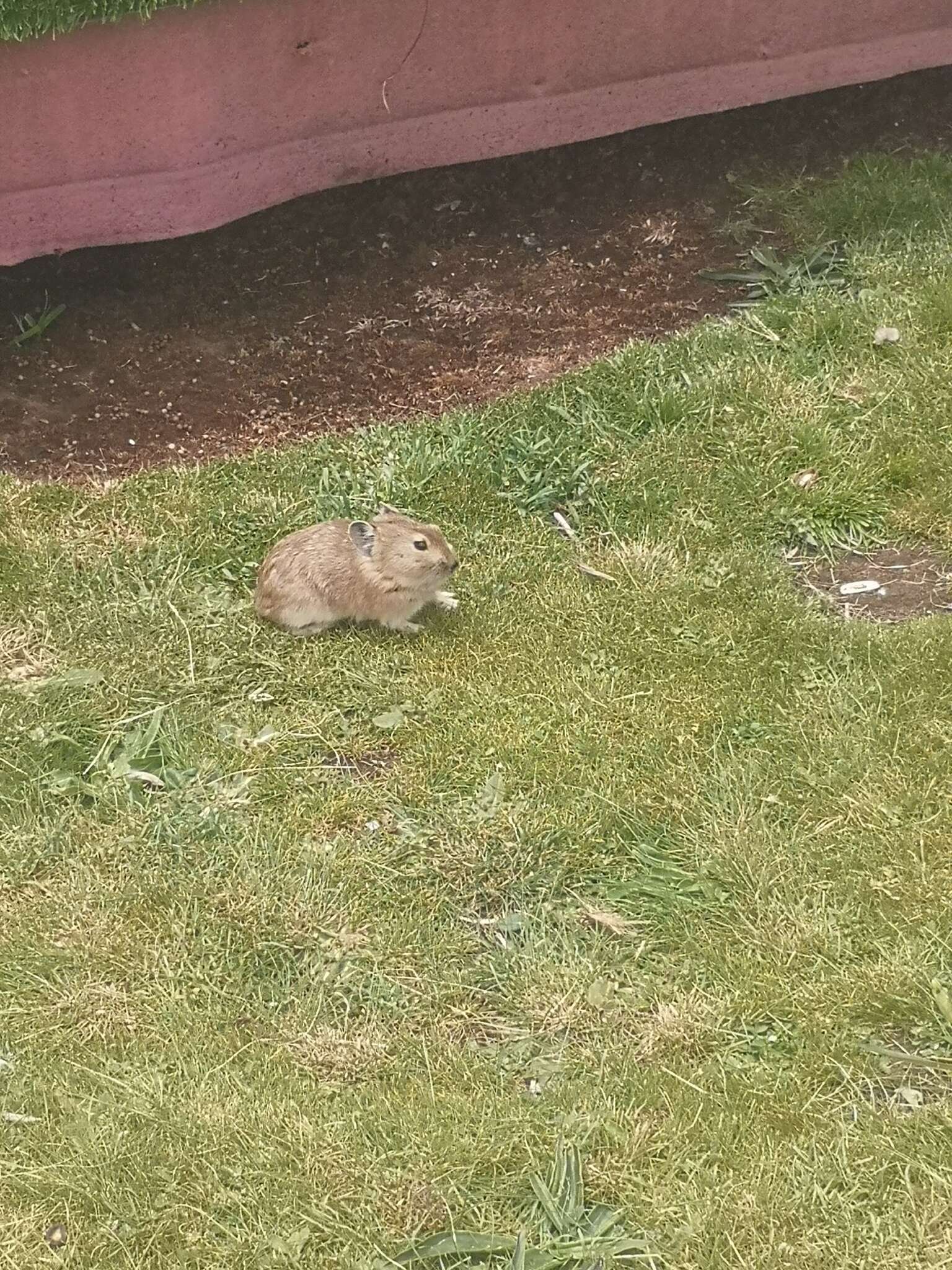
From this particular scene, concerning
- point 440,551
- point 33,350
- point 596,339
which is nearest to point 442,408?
point 596,339

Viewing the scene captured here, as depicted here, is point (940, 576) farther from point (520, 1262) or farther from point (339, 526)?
point (520, 1262)

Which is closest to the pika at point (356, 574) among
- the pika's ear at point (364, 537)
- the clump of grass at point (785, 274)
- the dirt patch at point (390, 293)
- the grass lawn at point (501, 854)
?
the pika's ear at point (364, 537)

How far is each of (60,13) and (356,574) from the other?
280cm

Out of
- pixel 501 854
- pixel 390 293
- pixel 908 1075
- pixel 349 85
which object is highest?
pixel 349 85

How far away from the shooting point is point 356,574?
14.2 feet

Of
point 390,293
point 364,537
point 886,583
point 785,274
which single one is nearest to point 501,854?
point 364,537

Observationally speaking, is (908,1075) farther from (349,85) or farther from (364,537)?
(349,85)

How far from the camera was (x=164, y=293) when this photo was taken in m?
6.05

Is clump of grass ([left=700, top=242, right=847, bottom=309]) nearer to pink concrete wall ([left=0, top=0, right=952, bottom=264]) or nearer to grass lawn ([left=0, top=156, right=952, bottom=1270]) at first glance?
grass lawn ([left=0, top=156, right=952, bottom=1270])

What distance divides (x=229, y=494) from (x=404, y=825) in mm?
1777

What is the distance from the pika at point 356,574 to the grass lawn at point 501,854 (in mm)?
120

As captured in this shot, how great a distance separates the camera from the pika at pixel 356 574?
4.33 m

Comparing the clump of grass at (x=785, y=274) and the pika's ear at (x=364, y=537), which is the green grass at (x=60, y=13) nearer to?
the pika's ear at (x=364, y=537)

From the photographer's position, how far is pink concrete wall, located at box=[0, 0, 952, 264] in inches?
218
